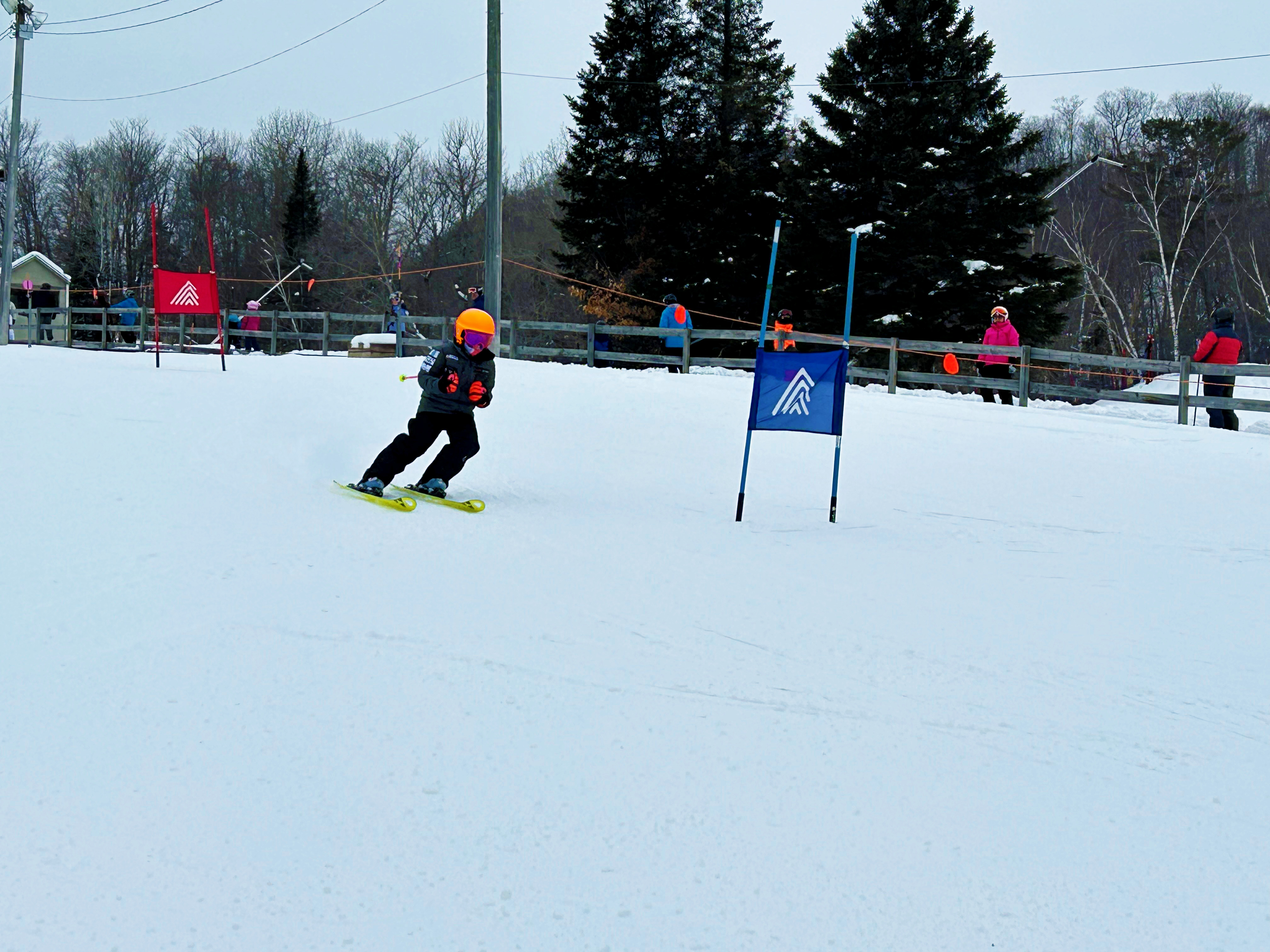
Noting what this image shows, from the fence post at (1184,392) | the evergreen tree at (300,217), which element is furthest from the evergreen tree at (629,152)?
the evergreen tree at (300,217)

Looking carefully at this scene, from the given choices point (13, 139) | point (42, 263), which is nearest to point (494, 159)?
point (13, 139)

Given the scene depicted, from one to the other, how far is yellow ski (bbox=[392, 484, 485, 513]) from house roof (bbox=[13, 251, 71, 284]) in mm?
44812

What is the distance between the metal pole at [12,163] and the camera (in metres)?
27.0

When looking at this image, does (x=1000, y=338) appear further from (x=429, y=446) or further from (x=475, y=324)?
(x=429, y=446)

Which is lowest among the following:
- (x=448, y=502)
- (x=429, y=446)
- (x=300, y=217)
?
(x=448, y=502)

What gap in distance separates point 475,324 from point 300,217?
57.1 m

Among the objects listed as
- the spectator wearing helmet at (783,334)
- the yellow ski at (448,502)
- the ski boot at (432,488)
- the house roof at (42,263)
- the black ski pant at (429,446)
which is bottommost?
the yellow ski at (448,502)

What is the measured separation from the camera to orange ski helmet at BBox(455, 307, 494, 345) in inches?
297

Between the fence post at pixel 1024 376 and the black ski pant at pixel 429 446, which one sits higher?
the fence post at pixel 1024 376

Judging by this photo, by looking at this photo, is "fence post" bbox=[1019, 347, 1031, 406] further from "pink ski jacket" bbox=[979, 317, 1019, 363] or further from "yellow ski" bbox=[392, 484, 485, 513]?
"yellow ski" bbox=[392, 484, 485, 513]

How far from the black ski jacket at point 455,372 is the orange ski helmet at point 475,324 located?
12 cm

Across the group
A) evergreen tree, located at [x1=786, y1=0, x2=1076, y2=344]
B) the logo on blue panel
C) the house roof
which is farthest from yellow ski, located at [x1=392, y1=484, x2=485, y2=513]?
the house roof

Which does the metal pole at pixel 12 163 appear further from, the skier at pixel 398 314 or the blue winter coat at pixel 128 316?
the skier at pixel 398 314

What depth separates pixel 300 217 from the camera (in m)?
60.4
